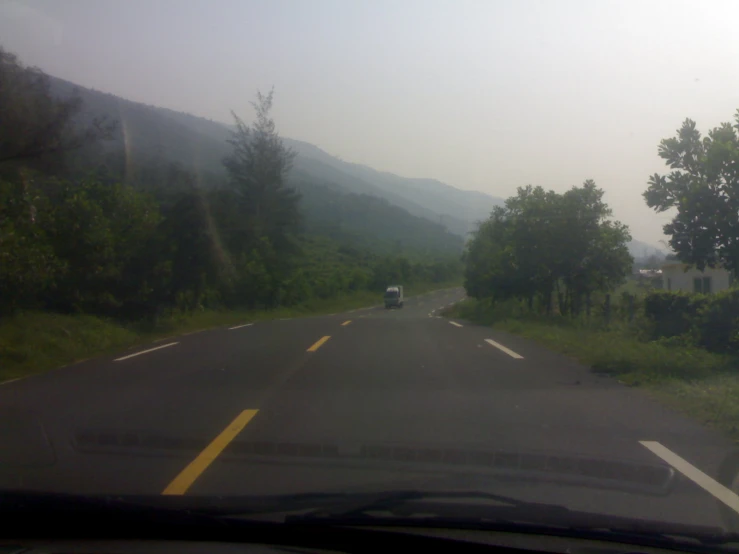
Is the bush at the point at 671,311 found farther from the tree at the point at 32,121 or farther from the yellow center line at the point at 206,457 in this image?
the tree at the point at 32,121

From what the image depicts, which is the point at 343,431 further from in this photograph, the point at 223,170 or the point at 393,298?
the point at 393,298

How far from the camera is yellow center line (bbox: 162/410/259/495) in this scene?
5683mm

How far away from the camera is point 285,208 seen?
5372cm

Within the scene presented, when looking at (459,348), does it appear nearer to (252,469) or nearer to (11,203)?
(252,469)

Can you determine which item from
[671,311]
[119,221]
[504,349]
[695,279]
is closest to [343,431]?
[504,349]

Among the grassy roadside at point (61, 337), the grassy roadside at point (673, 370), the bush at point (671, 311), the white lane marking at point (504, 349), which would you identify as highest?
the bush at point (671, 311)

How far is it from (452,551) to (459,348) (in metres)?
12.7

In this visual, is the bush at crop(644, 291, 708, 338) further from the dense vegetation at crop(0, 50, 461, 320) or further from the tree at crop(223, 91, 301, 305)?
the tree at crop(223, 91, 301, 305)

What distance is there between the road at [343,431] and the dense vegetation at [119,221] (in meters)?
6.92

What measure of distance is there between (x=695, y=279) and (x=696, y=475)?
31.7m

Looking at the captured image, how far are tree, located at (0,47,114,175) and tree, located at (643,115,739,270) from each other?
14.2 meters

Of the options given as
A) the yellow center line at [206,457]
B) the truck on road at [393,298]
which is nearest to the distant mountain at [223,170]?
the truck on road at [393,298]

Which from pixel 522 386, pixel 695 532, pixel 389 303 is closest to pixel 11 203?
pixel 522 386

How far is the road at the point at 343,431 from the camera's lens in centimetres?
572
